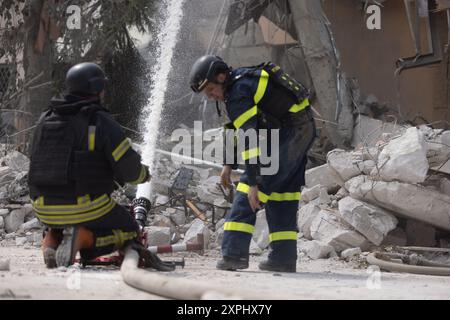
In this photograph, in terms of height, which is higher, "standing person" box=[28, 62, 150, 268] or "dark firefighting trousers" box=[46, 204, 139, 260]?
"standing person" box=[28, 62, 150, 268]

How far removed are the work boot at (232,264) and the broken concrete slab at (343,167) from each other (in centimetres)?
253

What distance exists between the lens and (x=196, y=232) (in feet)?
25.2

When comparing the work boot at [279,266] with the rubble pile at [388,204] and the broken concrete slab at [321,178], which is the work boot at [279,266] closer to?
the rubble pile at [388,204]

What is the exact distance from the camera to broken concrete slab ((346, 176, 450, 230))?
7223 mm

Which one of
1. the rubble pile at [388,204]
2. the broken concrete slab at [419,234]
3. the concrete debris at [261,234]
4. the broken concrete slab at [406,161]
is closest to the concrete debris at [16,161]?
the concrete debris at [261,234]

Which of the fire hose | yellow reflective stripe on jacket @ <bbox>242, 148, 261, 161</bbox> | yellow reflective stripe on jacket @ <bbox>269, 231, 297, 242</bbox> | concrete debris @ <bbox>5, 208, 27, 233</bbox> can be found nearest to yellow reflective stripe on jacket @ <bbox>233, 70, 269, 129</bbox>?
yellow reflective stripe on jacket @ <bbox>242, 148, 261, 161</bbox>

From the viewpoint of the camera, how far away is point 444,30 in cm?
1252

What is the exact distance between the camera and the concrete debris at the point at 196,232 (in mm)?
7588

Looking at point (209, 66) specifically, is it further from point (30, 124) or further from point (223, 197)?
point (30, 124)

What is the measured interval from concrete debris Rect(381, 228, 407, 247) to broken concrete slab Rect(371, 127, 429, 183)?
1.91 ft

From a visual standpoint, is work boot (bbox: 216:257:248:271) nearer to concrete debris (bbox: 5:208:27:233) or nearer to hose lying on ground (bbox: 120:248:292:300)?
hose lying on ground (bbox: 120:248:292:300)

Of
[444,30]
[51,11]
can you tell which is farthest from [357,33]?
[51,11]

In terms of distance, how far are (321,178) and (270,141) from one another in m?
2.90
